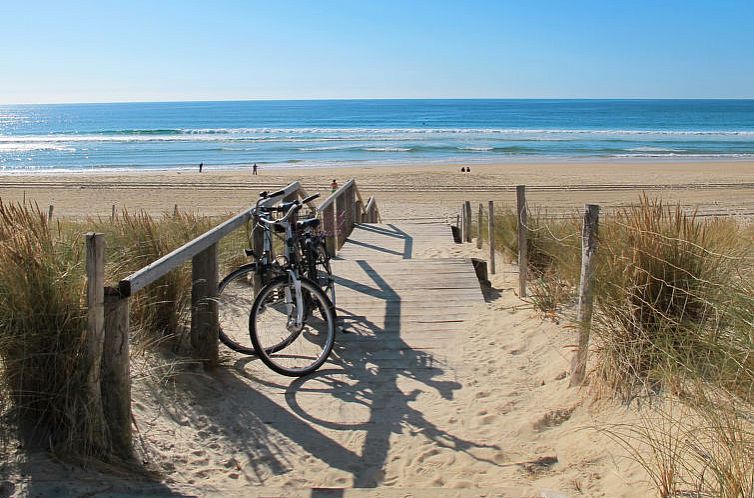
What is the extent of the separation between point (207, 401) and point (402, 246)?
236 inches

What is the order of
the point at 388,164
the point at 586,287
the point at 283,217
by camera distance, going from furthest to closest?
1. the point at 388,164
2. the point at 283,217
3. the point at 586,287

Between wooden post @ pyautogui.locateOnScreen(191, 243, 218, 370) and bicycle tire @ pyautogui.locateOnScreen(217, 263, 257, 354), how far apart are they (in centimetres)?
14

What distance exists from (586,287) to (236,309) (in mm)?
3166

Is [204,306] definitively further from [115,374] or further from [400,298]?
[400,298]

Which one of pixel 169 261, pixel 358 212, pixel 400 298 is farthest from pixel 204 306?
pixel 358 212

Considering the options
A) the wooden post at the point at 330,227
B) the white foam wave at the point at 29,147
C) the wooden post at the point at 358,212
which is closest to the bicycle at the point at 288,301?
the wooden post at the point at 330,227

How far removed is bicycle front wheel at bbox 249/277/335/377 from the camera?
4.95m

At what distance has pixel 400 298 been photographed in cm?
702

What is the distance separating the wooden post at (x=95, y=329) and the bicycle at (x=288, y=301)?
1.50m

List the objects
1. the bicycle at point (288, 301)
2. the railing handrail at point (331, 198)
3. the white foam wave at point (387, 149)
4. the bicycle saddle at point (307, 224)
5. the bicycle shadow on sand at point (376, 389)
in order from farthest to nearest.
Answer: the white foam wave at point (387, 149) < the railing handrail at point (331, 198) < the bicycle saddle at point (307, 224) < the bicycle at point (288, 301) < the bicycle shadow on sand at point (376, 389)

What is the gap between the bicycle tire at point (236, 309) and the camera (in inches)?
211

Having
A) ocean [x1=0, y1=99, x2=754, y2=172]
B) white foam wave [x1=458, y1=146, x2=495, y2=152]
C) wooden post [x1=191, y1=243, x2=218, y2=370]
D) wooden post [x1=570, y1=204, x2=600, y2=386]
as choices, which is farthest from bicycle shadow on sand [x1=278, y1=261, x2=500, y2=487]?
white foam wave [x1=458, y1=146, x2=495, y2=152]

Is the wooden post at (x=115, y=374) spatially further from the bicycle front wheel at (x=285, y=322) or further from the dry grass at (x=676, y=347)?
the dry grass at (x=676, y=347)

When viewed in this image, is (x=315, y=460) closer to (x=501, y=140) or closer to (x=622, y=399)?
(x=622, y=399)
